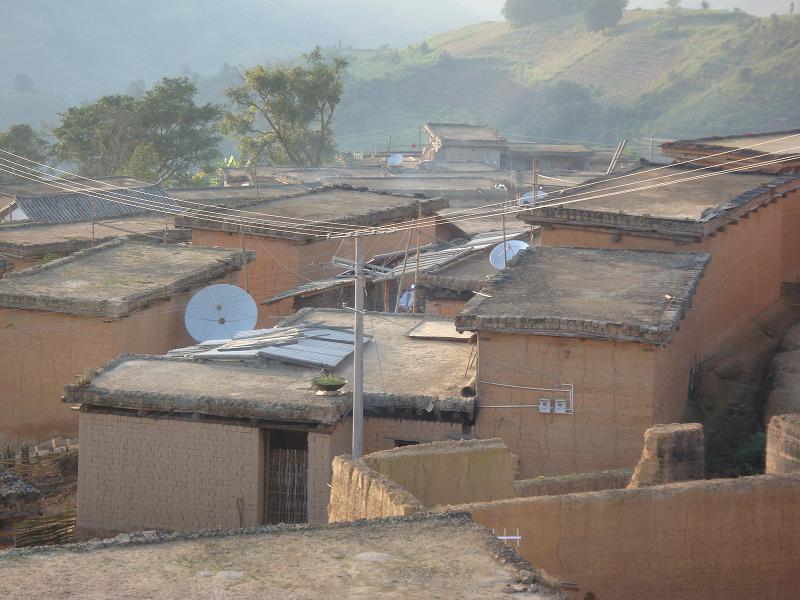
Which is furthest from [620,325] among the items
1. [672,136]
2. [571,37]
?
[571,37]

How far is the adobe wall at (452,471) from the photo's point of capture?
11.6 metres

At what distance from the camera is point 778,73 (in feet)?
285

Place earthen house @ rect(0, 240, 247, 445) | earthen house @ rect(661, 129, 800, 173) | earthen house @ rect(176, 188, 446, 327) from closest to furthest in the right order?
earthen house @ rect(0, 240, 247, 445) → earthen house @ rect(661, 129, 800, 173) → earthen house @ rect(176, 188, 446, 327)

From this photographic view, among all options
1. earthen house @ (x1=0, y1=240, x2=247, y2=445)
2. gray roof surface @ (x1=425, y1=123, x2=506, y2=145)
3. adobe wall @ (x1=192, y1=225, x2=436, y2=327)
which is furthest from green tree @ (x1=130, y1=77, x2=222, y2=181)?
earthen house @ (x1=0, y1=240, x2=247, y2=445)

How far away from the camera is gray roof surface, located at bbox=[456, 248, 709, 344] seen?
52.4ft

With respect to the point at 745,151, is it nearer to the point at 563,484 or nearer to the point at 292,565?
the point at 563,484

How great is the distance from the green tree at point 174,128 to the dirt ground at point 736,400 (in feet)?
121

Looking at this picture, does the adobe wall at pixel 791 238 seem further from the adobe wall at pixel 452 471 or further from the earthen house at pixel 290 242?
the adobe wall at pixel 452 471

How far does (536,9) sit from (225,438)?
112 metres

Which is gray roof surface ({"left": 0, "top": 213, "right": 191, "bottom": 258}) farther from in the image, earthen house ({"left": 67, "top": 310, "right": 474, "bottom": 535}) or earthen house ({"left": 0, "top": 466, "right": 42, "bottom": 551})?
earthen house ({"left": 0, "top": 466, "right": 42, "bottom": 551})

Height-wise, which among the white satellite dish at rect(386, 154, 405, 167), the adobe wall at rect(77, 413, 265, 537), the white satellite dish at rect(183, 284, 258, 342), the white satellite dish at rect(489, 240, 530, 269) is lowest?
the adobe wall at rect(77, 413, 265, 537)

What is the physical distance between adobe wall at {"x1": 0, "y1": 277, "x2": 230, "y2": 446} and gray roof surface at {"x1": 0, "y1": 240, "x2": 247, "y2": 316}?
24cm

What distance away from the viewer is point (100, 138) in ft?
179

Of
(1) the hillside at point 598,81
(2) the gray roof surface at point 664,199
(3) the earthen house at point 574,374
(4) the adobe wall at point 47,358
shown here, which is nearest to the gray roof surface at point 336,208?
(2) the gray roof surface at point 664,199
